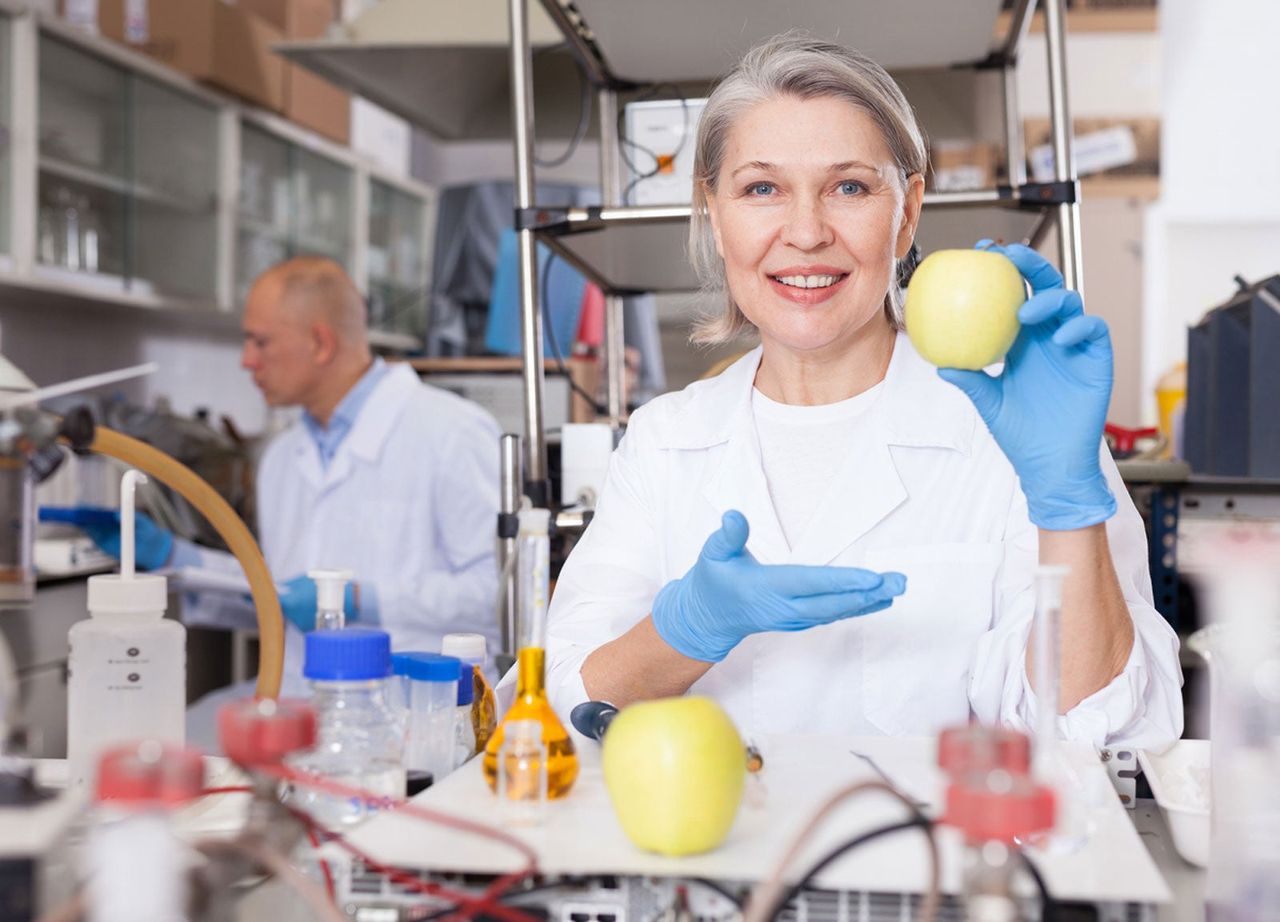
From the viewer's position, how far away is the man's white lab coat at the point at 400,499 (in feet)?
7.86

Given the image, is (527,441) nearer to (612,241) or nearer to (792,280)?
(612,241)

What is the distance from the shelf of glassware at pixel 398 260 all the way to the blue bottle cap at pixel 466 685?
3.82m

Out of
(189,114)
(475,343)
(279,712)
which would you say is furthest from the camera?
(475,343)

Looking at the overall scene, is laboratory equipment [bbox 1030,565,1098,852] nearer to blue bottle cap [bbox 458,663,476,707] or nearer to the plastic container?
the plastic container

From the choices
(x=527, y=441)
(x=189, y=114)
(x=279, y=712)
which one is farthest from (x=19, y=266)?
(x=279, y=712)

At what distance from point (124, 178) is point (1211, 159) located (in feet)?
11.5

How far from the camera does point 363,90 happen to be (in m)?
2.53

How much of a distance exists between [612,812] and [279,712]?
0.23 m

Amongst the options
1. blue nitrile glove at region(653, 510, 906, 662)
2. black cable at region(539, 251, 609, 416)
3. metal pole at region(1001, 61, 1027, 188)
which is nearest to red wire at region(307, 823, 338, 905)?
blue nitrile glove at region(653, 510, 906, 662)

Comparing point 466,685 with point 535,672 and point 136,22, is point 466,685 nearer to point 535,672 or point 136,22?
point 535,672

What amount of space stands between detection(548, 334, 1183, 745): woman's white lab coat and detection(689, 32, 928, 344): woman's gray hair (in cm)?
18

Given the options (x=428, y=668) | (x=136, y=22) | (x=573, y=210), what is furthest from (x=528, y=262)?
(x=136, y=22)

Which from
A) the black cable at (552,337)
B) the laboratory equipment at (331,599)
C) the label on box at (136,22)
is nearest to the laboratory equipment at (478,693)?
the laboratory equipment at (331,599)

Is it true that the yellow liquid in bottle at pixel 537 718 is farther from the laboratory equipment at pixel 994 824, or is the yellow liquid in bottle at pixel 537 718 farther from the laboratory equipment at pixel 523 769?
the laboratory equipment at pixel 994 824
